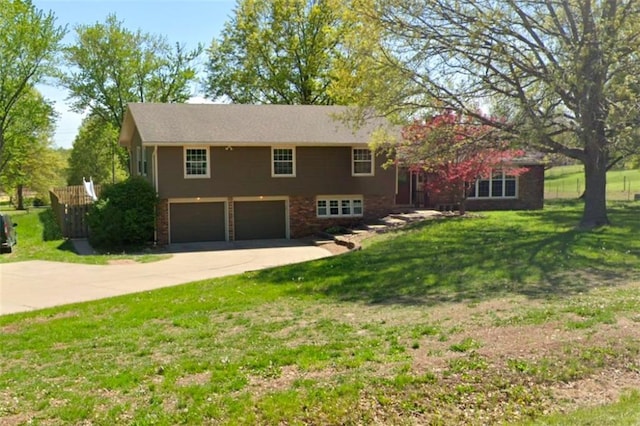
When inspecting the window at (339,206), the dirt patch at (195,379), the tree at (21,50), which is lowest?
the dirt patch at (195,379)

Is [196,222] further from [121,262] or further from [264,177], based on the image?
[121,262]

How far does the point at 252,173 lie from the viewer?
79.5 ft

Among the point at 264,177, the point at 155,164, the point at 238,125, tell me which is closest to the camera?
the point at 155,164

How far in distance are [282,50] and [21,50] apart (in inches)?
635

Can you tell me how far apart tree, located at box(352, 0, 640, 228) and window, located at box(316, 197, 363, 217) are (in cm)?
786

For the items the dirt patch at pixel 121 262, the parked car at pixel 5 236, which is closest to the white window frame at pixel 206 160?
the dirt patch at pixel 121 262

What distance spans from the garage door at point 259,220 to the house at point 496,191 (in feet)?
20.1

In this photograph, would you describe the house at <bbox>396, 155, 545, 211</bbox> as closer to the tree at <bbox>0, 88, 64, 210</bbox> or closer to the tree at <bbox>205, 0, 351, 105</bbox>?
the tree at <bbox>205, 0, 351, 105</bbox>

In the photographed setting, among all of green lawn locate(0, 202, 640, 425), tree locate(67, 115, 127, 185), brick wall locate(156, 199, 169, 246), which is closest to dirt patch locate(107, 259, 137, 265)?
brick wall locate(156, 199, 169, 246)

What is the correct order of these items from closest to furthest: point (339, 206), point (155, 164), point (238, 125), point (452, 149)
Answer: point (452, 149) < point (155, 164) < point (238, 125) < point (339, 206)

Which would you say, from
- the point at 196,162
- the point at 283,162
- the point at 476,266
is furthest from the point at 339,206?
the point at 476,266

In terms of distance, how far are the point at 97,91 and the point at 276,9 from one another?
46.3ft

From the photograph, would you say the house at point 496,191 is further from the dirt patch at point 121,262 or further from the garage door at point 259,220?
the dirt patch at point 121,262

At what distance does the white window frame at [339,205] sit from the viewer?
83.3ft
